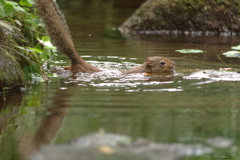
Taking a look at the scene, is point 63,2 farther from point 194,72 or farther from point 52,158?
point 52,158

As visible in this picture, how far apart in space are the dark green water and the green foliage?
286 millimetres

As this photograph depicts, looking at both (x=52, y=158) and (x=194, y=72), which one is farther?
(x=194, y=72)

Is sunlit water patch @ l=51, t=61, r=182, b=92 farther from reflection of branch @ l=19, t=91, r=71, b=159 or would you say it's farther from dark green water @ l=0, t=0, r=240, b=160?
reflection of branch @ l=19, t=91, r=71, b=159

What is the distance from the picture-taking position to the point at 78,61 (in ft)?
25.0

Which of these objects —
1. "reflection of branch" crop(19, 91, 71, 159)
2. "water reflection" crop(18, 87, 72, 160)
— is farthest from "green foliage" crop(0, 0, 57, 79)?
"reflection of branch" crop(19, 91, 71, 159)

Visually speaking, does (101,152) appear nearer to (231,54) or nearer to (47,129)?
(47,129)

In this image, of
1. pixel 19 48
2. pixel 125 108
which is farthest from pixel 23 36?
pixel 125 108

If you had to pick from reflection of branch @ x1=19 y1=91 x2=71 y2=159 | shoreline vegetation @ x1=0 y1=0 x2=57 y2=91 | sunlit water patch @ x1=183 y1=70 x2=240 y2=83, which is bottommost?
reflection of branch @ x1=19 y1=91 x2=71 y2=159

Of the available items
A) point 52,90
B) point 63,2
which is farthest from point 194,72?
point 63,2

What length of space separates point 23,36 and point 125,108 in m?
2.26

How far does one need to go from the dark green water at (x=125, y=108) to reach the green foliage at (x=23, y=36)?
286 millimetres

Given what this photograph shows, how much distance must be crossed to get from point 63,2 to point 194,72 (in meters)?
16.0

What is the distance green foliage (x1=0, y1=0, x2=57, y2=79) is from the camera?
230 inches

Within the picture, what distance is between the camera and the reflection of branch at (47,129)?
3.58 m
